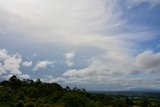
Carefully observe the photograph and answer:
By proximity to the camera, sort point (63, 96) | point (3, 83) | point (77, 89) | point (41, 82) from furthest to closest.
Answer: point (3, 83)
point (41, 82)
point (77, 89)
point (63, 96)

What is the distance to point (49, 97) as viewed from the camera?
9975cm

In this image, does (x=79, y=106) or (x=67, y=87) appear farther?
(x=67, y=87)

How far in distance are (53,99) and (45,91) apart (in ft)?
57.9

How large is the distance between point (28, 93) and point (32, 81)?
25.7m

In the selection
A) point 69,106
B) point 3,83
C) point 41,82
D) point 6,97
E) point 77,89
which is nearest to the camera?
point 69,106

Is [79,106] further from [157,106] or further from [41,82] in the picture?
[41,82]

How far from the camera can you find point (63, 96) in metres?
92.4

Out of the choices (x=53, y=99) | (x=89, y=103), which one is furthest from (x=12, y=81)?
(x=89, y=103)

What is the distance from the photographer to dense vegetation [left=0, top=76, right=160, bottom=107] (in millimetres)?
85681

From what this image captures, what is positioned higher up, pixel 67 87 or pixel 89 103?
pixel 67 87

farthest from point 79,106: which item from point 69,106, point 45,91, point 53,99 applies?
point 45,91

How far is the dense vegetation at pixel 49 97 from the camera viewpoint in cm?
8568

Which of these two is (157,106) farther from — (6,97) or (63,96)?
(6,97)

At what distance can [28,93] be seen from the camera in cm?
11062
